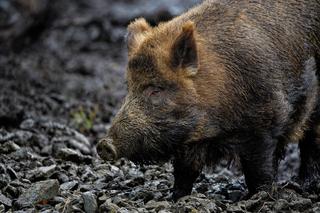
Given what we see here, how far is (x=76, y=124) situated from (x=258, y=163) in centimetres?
492

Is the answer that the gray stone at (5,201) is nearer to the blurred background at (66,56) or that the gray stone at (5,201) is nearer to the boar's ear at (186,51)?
the boar's ear at (186,51)

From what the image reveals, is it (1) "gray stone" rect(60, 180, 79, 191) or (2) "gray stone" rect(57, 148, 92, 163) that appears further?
(2) "gray stone" rect(57, 148, 92, 163)

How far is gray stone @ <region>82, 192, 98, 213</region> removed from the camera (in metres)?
7.12

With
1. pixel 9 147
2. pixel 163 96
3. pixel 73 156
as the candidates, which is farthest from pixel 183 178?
pixel 9 147

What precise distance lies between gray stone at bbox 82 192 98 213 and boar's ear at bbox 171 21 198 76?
4.71 ft

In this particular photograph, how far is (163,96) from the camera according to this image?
7594 mm

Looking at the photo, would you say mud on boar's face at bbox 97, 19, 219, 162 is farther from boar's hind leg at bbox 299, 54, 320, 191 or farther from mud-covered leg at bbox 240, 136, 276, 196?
boar's hind leg at bbox 299, 54, 320, 191

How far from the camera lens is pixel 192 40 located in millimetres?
7559

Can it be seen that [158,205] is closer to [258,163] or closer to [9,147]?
[258,163]

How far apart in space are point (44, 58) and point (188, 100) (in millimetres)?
9074

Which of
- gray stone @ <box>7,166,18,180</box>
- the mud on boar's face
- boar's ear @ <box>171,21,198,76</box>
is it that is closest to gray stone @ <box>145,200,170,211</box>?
the mud on boar's face

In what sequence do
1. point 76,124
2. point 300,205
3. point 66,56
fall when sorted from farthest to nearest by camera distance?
1. point 66,56
2. point 76,124
3. point 300,205

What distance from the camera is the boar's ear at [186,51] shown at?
7.54 meters

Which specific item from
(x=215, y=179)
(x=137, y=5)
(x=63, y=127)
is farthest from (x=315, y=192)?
(x=137, y=5)
